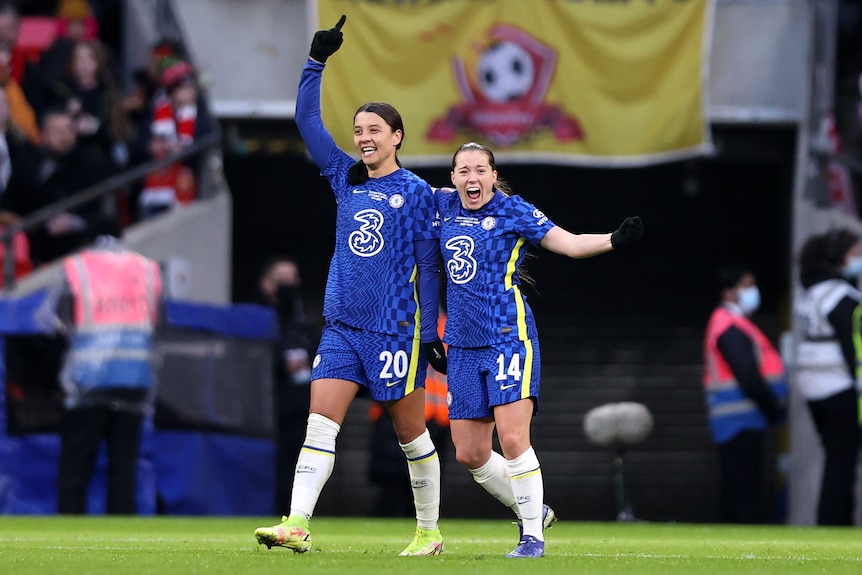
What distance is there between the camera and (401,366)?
26.6 feet

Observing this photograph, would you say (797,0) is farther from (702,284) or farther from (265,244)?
(265,244)

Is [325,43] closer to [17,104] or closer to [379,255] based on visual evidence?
[379,255]

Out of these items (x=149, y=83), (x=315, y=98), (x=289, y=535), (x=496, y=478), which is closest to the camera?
(x=289, y=535)

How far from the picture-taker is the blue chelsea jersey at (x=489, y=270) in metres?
8.05

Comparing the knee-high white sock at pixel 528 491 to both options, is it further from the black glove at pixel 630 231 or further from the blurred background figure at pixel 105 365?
the blurred background figure at pixel 105 365

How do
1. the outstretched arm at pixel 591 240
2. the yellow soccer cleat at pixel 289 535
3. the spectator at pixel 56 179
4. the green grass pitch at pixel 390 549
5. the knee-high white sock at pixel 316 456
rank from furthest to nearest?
the spectator at pixel 56 179 → the knee-high white sock at pixel 316 456 → the outstretched arm at pixel 591 240 → the yellow soccer cleat at pixel 289 535 → the green grass pitch at pixel 390 549

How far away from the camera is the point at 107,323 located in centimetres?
1277

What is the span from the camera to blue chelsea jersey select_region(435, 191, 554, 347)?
8.05 meters

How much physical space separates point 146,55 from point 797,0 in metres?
6.62

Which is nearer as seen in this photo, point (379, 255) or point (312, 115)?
point (379, 255)

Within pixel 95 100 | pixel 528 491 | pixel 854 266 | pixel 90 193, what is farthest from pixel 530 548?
pixel 95 100

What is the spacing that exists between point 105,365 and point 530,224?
5526 mm

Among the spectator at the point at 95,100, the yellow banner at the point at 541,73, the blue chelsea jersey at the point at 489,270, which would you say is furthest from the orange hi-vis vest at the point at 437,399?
the blue chelsea jersey at the point at 489,270

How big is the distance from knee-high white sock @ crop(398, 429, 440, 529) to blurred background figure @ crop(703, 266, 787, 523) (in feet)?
19.5
